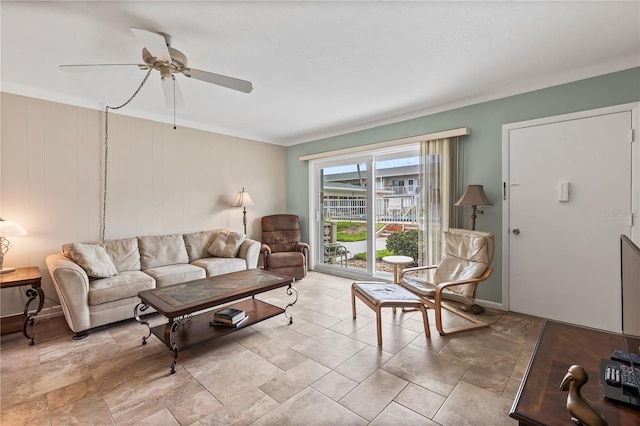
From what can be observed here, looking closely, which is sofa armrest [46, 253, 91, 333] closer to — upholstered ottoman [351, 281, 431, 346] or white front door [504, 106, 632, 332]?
upholstered ottoman [351, 281, 431, 346]

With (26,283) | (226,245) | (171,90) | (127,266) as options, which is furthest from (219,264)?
(171,90)

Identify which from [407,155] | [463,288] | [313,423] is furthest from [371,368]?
[407,155]

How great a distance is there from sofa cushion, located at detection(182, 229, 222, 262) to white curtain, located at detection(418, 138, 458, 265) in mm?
3128

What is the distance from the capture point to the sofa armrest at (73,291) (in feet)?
8.55

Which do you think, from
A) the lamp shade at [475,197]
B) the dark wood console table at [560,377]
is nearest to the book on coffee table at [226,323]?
the dark wood console table at [560,377]

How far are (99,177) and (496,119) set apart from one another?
16.0 ft

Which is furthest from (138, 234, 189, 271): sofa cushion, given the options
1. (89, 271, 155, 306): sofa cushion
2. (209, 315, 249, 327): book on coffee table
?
(209, 315, 249, 327): book on coffee table

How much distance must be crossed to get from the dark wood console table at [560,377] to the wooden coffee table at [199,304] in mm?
2077

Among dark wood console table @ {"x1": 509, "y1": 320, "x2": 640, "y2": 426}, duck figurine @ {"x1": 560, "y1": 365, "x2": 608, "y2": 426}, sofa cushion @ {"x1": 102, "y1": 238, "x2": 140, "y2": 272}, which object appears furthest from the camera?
sofa cushion @ {"x1": 102, "y1": 238, "x2": 140, "y2": 272}

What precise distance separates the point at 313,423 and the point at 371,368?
27.0 inches

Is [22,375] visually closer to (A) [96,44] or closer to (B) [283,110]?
(A) [96,44]

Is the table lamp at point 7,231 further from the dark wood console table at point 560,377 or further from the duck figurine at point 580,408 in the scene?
the duck figurine at point 580,408

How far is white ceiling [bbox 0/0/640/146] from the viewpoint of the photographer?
190 centimetres

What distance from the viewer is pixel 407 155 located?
4188 mm
